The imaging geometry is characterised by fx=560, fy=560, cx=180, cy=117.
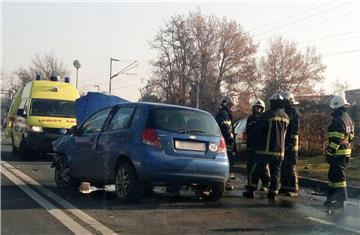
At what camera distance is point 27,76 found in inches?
3081

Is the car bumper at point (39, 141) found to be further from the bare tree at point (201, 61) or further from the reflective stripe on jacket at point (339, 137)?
the bare tree at point (201, 61)

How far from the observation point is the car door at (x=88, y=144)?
1003 centimetres

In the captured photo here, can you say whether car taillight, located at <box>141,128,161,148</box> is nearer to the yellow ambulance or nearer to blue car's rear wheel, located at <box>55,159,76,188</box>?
blue car's rear wheel, located at <box>55,159,76,188</box>

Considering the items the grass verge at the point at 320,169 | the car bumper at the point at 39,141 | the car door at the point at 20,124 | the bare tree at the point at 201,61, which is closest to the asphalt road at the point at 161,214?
the grass verge at the point at 320,169

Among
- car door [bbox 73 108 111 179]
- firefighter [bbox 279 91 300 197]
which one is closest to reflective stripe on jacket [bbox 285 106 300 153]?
firefighter [bbox 279 91 300 197]

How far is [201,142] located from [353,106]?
12.9 meters

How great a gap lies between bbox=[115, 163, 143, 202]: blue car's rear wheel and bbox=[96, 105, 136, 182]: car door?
261 mm

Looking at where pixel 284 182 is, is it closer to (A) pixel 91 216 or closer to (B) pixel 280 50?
(A) pixel 91 216

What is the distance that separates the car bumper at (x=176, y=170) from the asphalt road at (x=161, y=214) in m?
0.44

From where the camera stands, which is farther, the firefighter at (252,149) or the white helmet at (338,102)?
the firefighter at (252,149)

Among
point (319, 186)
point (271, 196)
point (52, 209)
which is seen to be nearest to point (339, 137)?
point (271, 196)

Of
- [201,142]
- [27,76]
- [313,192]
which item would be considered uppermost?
[27,76]

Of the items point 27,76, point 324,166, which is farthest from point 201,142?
point 27,76

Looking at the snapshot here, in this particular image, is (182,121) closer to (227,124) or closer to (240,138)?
(227,124)
